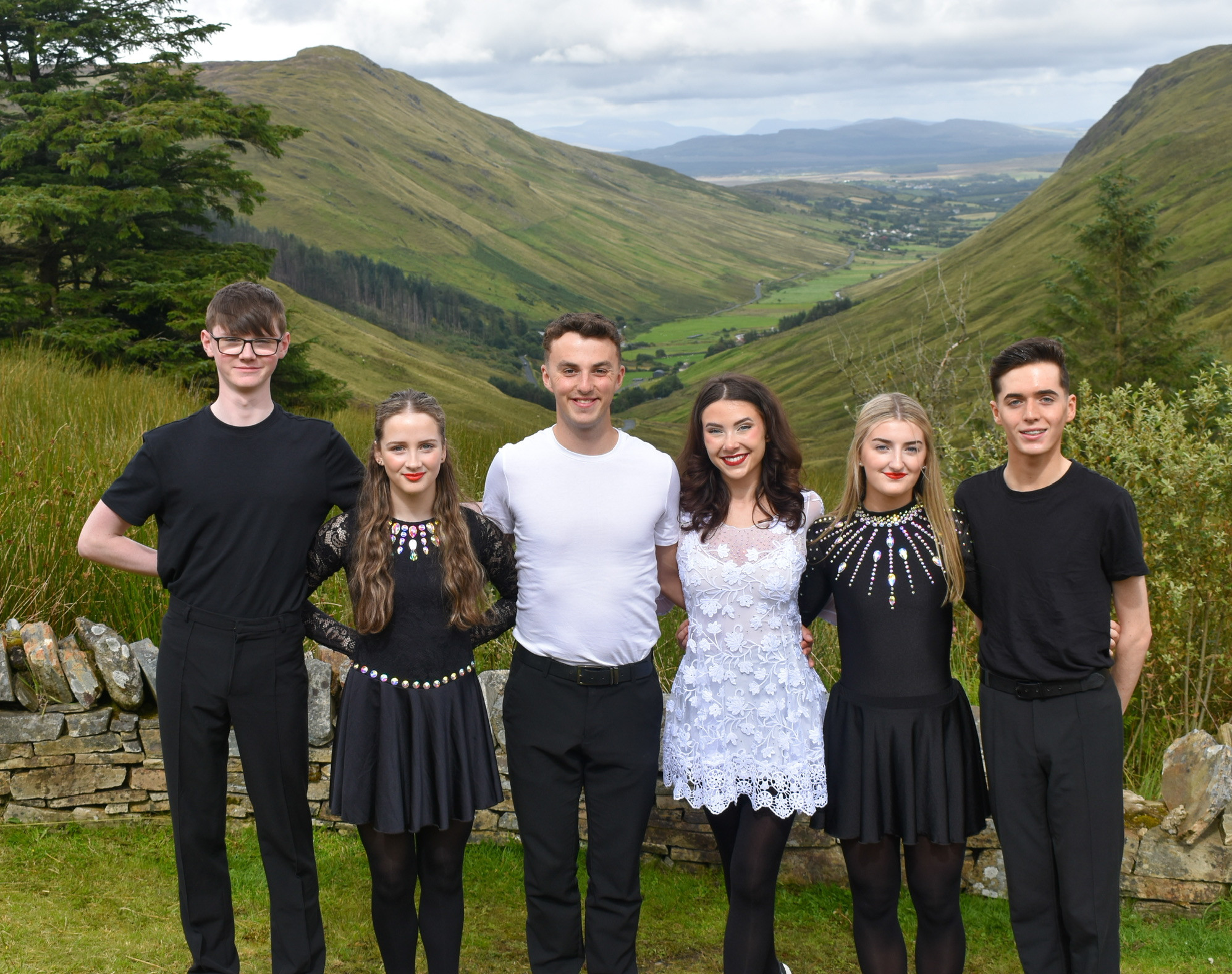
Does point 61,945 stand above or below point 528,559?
below

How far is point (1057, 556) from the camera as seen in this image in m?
3.34

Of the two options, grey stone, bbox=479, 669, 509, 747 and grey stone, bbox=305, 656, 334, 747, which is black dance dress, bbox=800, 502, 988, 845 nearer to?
grey stone, bbox=479, 669, 509, 747

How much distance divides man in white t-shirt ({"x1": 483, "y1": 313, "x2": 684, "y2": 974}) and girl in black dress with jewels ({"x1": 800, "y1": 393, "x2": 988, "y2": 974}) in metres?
0.70

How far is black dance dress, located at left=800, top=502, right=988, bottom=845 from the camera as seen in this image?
3.43m

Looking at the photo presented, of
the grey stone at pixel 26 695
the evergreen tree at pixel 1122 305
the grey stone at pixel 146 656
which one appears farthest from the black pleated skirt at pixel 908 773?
the evergreen tree at pixel 1122 305

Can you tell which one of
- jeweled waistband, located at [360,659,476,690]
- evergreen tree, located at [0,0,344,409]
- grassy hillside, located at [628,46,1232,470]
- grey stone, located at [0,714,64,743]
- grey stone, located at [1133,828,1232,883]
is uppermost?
grassy hillside, located at [628,46,1232,470]

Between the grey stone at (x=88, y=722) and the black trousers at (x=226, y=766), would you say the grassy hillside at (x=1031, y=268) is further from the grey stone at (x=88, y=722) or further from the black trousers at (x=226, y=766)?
the black trousers at (x=226, y=766)

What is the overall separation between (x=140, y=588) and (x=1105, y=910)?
5.02 m

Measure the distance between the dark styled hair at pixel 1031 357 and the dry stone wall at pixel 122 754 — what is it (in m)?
2.29

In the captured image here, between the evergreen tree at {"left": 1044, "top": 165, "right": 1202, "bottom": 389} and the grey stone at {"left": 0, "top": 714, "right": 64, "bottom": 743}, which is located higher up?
the evergreen tree at {"left": 1044, "top": 165, "right": 1202, "bottom": 389}

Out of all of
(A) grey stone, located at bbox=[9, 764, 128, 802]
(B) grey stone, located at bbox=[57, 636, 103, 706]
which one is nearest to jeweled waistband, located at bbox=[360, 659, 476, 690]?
(B) grey stone, located at bbox=[57, 636, 103, 706]

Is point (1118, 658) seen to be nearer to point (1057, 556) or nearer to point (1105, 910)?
point (1057, 556)

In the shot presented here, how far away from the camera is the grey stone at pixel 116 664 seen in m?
4.86

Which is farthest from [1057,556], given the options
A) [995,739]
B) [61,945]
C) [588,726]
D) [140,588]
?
[140,588]
